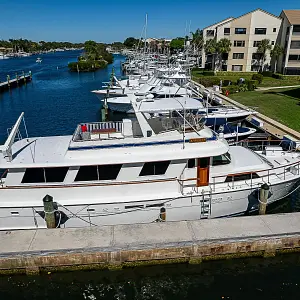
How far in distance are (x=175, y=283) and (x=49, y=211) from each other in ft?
15.0

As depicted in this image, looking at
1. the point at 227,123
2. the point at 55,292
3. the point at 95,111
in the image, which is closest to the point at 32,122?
the point at 95,111

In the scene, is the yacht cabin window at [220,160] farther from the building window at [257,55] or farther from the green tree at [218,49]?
the building window at [257,55]

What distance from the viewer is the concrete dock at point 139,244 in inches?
366

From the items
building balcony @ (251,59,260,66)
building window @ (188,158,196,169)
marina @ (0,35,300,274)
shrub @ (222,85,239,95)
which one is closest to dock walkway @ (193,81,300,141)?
marina @ (0,35,300,274)

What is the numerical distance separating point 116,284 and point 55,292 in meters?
1.78

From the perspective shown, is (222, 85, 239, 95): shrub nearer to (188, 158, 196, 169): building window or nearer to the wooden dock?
(188, 158, 196, 169): building window

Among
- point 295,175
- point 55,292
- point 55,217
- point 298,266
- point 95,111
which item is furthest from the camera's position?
point 95,111

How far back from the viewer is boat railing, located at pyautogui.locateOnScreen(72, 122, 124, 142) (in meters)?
11.9

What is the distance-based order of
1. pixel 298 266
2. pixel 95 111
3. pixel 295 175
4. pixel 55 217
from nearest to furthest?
pixel 298 266 → pixel 55 217 → pixel 295 175 → pixel 95 111

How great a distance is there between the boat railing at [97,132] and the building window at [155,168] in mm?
1869

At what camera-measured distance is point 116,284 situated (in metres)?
9.35

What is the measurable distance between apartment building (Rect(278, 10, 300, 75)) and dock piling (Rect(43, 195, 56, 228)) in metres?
53.1

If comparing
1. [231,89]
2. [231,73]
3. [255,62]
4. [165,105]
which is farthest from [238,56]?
[165,105]

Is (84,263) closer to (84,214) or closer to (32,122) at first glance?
(84,214)
